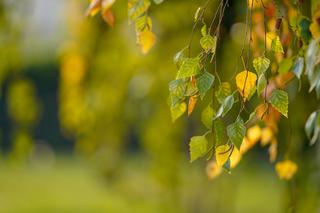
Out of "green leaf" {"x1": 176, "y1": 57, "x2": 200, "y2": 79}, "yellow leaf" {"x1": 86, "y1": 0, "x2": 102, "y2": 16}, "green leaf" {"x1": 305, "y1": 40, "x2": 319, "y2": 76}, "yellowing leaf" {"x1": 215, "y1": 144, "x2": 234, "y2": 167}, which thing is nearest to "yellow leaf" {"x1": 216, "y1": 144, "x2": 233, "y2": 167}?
"yellowing leaf" {"x1": 215, "y1": 144, "x2": 234, "y2": 167}

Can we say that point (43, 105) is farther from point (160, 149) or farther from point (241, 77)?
point (241, 77)

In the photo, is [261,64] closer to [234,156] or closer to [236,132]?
[236,132]

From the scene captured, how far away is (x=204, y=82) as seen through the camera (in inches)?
41.5

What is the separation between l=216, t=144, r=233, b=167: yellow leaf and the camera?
42.6 inches

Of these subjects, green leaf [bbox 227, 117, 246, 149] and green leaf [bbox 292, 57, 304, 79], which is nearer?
green leaf [bbox 227, 117, 246, 149]

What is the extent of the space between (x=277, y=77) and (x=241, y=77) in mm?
428

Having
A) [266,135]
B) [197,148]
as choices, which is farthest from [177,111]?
[266,135]

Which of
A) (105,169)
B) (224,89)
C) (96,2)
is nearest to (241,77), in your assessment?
(224,89)

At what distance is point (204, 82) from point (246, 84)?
0.07 metres

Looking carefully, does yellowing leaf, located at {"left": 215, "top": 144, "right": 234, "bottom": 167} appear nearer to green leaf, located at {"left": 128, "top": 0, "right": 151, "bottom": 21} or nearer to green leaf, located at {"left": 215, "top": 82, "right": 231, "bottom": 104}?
green leaf, located at {"left": 215, "top": 82, "right": 231, "bottom": 104}

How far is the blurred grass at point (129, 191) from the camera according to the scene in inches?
141

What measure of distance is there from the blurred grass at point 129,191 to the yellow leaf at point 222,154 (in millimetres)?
1835

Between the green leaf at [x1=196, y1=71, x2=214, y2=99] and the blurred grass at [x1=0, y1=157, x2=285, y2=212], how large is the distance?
6.16 ft

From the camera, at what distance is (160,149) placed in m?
2.94
